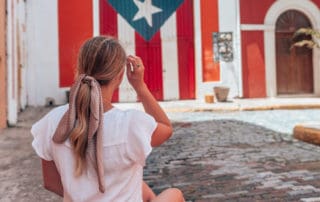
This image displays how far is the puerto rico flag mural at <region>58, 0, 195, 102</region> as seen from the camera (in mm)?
11805

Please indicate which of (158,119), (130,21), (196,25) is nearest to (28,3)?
(130,21)

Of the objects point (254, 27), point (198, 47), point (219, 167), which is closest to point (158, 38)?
point (198, 47)

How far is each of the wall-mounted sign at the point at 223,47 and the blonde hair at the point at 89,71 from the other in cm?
1109

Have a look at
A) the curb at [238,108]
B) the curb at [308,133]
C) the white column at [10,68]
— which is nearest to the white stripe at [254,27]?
the curb at [238,108]

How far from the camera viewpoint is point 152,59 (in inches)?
473

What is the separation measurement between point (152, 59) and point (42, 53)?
3.43 m

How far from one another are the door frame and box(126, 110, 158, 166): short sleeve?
11.5 m

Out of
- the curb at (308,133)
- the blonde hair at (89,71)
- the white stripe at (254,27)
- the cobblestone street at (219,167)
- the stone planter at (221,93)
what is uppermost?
the white stripe at (254,27)

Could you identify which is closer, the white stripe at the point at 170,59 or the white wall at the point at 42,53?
the white wall at the point at 42,53

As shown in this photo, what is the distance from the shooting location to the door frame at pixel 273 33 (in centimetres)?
1218

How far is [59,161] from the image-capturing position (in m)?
1.28

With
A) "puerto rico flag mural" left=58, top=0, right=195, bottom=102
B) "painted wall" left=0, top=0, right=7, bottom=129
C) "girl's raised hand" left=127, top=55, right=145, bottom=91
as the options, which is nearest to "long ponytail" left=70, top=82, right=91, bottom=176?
"girl's raised hand" left=127, top=55, right=145, bottom=91

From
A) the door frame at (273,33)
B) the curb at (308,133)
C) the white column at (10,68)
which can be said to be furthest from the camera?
the door frame at (273,33)

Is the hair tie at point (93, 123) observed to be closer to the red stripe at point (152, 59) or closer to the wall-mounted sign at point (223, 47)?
the red stripe at point (152, 59)
